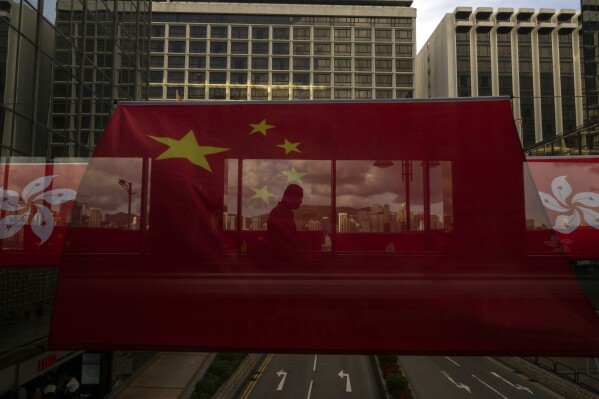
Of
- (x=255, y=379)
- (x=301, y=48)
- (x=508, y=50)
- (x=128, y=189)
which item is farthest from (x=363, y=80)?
(x=128, y=189)

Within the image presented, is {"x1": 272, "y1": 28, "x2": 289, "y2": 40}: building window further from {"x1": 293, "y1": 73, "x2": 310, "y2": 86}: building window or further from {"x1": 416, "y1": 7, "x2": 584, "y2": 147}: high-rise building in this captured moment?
{"x1": 416, "y1": 7, "x2": 584, "y2": 147}: high-rise building

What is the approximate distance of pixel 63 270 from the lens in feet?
9.88

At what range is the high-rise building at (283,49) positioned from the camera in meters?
79.2

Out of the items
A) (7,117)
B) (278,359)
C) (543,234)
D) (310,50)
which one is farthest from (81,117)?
(310,50)

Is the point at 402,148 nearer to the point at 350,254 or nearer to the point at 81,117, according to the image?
the point at 350,254

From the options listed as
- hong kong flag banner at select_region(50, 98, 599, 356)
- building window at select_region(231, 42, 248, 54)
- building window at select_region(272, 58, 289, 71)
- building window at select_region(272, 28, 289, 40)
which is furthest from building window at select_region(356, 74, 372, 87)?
hong kong flag banner at select_region(50, 98, 599, 356)

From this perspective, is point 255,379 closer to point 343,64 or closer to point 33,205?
point 33,205

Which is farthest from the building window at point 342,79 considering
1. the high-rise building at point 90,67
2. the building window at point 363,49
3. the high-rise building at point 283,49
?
the high-rise building at point 90,67

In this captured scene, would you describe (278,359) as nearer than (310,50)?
Yes

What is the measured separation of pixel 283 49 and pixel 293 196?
81.7 meters

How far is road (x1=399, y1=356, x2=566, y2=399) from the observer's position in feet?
67.4

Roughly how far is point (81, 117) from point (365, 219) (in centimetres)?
1632

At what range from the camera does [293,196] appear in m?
3.09

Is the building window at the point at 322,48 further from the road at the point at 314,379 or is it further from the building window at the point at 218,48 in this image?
the road at the point at 314,379
